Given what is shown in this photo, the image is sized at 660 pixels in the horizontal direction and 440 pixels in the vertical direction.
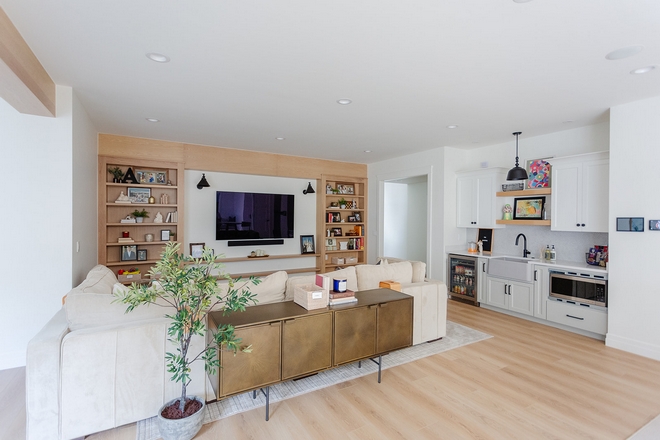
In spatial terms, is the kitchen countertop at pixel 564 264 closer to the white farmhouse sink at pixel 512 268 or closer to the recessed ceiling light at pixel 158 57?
the white farmhouse sink at pixel 512 268

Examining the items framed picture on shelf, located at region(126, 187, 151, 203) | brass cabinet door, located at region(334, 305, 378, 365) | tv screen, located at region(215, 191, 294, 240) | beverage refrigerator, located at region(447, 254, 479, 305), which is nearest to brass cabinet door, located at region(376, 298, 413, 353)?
brass cabinet door, located at region(334, 305, 378, 365)

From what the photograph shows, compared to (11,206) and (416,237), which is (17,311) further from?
(416,237)

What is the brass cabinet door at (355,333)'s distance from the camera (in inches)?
99.8

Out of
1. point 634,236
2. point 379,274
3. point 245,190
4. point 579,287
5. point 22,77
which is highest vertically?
point 22,77

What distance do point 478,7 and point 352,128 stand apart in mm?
2572

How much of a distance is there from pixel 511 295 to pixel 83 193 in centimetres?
564

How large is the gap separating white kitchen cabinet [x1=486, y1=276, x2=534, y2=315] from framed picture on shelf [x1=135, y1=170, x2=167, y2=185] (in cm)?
542

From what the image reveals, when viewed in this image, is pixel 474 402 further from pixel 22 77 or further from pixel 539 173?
pixel 22 77

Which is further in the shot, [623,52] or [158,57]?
[158,57]

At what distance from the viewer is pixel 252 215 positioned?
5.95 metres

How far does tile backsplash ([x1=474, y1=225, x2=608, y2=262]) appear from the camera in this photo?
4344 millimetres

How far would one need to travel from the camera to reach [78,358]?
6.58 ft

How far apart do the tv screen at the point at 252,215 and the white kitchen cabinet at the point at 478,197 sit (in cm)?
310

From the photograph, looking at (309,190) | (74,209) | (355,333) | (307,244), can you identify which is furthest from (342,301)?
(309,190)
